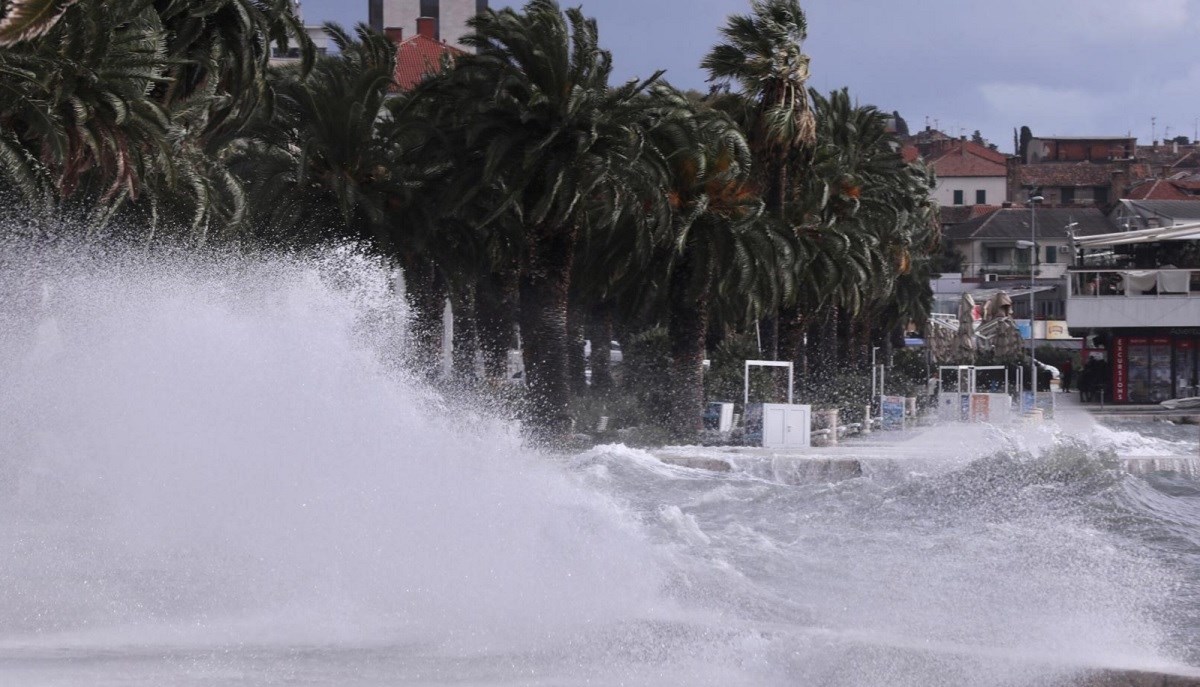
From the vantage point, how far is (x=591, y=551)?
10.4 meters

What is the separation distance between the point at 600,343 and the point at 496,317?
103 inches

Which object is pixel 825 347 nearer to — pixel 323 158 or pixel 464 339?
pixel 464 339

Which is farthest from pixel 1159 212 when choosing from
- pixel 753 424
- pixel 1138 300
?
pixel 753 424

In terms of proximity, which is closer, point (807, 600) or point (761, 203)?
point (807, 600)

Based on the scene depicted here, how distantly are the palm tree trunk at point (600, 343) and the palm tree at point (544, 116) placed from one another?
24.3ft

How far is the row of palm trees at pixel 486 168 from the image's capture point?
19469mm

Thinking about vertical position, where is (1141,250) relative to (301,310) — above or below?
above

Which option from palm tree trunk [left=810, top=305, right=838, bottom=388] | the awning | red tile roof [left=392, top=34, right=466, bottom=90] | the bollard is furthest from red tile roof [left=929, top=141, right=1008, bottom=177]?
the bollard

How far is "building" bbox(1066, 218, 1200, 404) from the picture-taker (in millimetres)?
60750

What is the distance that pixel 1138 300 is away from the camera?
61.2 meters

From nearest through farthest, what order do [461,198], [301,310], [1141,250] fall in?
[301,310] < [461,198] < [1141,250]

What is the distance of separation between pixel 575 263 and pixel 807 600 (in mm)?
20930

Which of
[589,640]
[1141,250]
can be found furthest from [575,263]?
[1141,250]

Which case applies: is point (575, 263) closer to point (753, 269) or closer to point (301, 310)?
point (753, 269)
